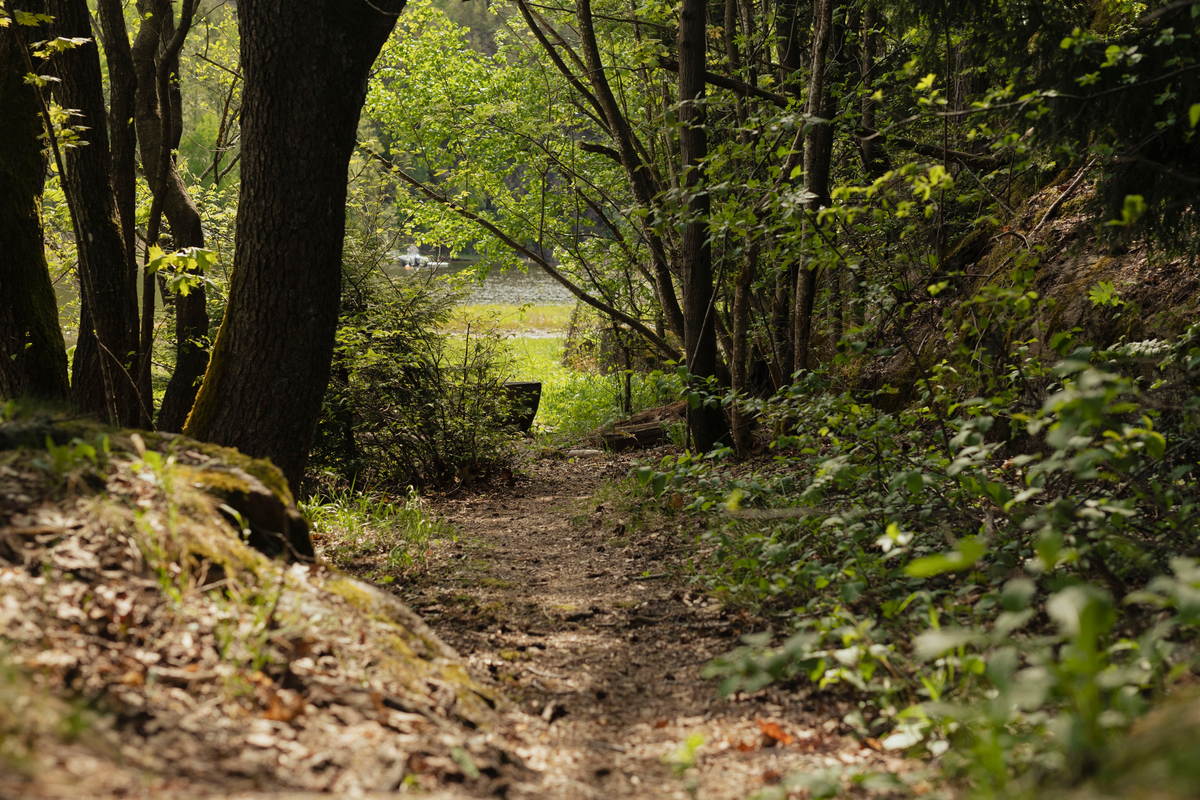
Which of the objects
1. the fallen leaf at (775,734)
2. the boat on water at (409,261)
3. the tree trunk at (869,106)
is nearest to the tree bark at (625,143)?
the tree trunk at (869,106)

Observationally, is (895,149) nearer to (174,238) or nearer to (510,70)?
(510,70)

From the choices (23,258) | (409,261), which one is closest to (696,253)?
(23,258)

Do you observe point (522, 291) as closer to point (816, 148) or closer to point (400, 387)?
point (400, 387)

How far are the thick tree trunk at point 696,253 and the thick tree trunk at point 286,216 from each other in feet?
10.1

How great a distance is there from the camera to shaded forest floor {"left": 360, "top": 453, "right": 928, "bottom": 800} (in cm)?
231

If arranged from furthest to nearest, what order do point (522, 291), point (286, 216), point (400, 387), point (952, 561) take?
point (522, 291)
point (400, 387)
point (286, 216)
point (952, 561)

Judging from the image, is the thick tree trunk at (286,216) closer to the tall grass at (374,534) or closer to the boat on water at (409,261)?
the tall grass at (374,534)

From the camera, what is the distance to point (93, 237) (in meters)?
5.00

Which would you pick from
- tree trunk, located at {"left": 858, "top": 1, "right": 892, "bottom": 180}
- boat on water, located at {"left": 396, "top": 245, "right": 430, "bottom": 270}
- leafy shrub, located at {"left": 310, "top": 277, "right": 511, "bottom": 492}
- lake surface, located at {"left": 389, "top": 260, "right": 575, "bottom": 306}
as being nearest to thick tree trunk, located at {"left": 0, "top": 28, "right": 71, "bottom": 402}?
leafy shrub, located at {"left": 310, "top": 277, "right": 511, "bottom": 492}

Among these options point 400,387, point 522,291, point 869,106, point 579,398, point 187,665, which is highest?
point 869,106

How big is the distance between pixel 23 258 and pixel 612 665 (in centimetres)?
436

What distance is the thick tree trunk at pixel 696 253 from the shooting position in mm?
6516

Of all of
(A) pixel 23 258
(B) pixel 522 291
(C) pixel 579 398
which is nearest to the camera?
(A) pixel 23 258

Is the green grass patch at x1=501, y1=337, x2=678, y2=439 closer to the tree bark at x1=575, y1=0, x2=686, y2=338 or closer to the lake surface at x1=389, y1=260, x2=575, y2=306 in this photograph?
the tree bark at x1=575, y1=0, x2=686, y2=338
